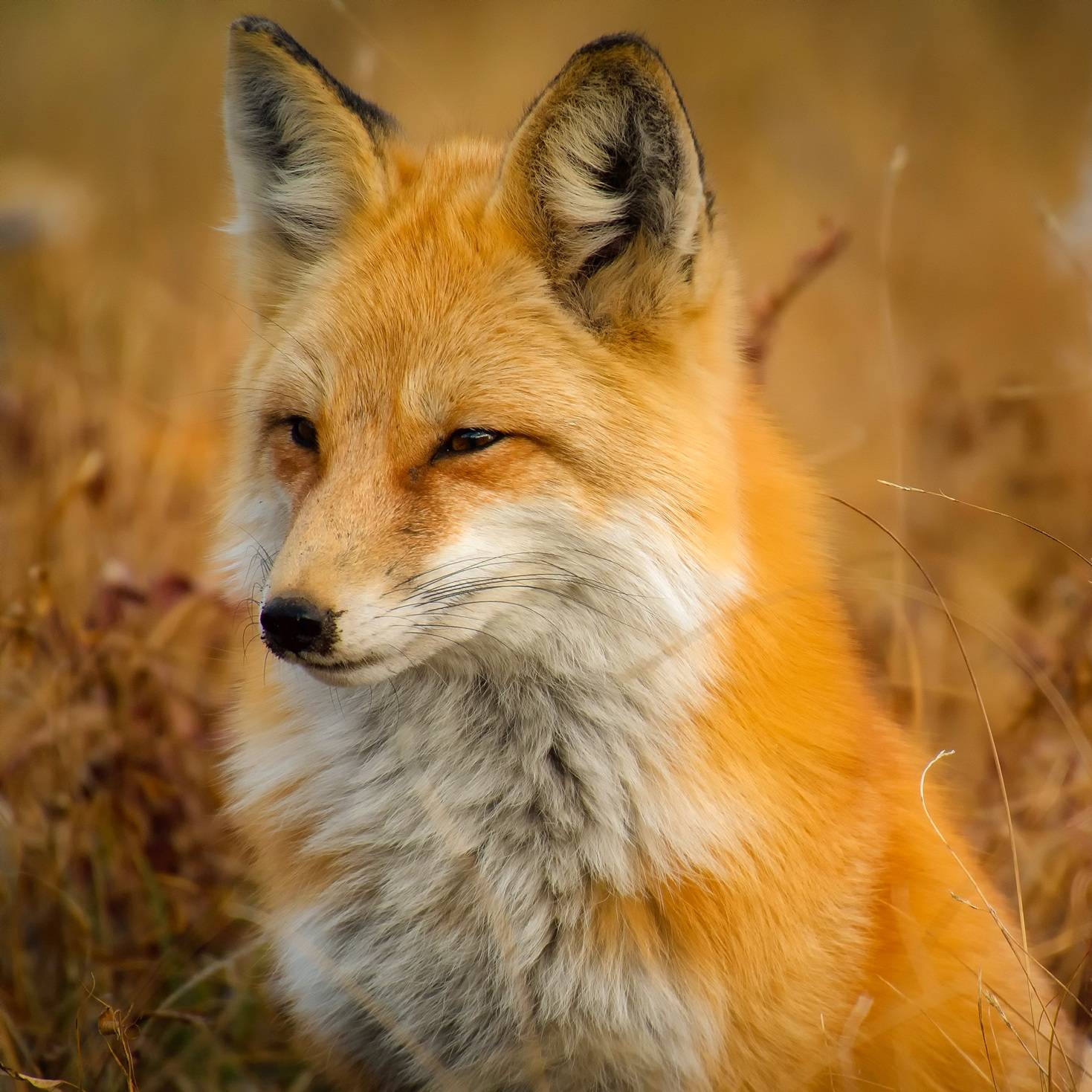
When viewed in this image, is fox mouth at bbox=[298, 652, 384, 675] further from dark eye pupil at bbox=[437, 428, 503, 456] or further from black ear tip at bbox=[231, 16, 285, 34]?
black ear tip at bbox=[231, 16, 285, 34]

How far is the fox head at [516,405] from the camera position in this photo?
1961 millimetres

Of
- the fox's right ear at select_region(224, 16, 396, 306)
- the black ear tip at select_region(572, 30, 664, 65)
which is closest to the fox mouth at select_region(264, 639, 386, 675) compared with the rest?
the fox's right ear at select_region(224, 16, 396, 306)

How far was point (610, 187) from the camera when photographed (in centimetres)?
218

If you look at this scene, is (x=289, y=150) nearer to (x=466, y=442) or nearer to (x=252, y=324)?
(x=252, y=324)

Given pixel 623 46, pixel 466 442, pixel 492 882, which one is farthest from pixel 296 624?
pixel 623 46

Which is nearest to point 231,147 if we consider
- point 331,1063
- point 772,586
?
point 772,586

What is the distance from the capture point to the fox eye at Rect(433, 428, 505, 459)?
207 cm

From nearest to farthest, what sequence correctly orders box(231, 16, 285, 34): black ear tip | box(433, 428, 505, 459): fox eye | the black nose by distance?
the black nose → box(433, 428, 505, 459): fox eye → box(231, 16, 285, 34): black ear tip

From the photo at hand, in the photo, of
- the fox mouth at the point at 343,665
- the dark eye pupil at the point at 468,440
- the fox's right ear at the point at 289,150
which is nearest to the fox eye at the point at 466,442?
the dark eye pupil at the point at 468,440

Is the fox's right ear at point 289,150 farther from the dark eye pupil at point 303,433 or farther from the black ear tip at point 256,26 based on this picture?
the dark eye pupil at point 303,433

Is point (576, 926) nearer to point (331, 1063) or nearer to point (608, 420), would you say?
point (331, 1063)

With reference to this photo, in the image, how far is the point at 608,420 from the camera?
6.89 feet

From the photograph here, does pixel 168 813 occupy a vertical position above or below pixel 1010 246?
below

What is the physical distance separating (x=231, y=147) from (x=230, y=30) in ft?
0.97
